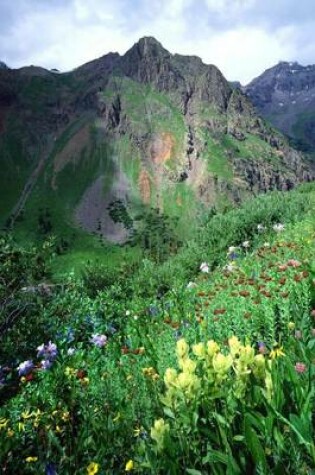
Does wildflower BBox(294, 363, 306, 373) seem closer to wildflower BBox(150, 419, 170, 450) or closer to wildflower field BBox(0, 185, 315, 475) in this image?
wildflower field BBox(0, 185, 315, 475)

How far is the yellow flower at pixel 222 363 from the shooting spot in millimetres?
3363

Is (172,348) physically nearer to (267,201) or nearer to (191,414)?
(191,414)

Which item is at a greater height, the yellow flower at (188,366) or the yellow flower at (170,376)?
the yellow flower at (188,366)

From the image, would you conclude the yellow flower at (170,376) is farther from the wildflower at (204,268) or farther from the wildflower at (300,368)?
the wildflower at (204,268)

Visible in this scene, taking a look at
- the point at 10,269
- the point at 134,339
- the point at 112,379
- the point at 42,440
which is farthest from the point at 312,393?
the point at 10,269

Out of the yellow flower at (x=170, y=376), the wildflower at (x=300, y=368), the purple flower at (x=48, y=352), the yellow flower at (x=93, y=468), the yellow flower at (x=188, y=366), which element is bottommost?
the purple flower at (x=48, y=352)

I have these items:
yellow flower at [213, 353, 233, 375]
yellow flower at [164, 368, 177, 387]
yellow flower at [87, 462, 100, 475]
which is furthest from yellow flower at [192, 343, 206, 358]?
yellow flower at [87, 462, 100, 475]

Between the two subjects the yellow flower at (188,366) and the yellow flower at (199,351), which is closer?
the yellow flower at (188,366)

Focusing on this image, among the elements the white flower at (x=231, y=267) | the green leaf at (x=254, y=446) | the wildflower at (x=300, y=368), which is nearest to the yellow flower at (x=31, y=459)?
the green leaf at (x=254, y=446)

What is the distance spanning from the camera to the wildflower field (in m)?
3.32

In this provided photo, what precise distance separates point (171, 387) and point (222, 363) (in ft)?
1.42

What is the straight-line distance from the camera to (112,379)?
20.3 feet

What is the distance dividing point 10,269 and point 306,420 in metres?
7.78

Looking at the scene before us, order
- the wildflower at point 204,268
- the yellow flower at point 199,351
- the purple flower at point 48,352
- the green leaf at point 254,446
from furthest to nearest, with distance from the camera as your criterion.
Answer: the wildflower at point 204,268
the purple flower at point 48,352
the yellow flower at point 199,351
the green leaf at point 254,446
